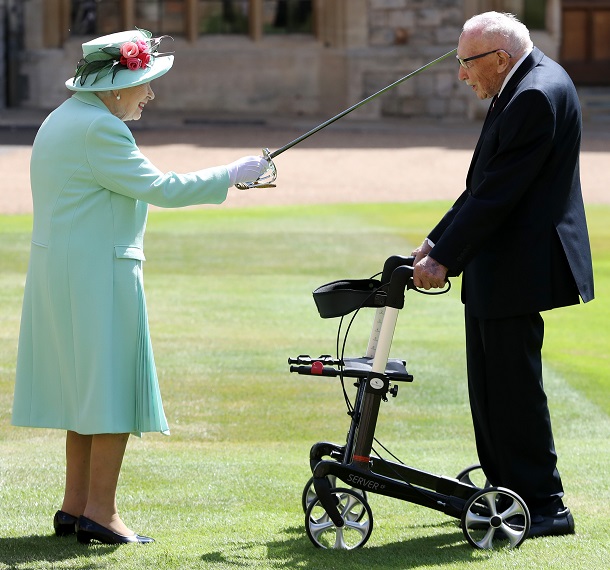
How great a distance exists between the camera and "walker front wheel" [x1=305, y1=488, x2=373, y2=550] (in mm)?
4195

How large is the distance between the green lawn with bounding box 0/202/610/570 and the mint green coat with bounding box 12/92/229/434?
1.53ft

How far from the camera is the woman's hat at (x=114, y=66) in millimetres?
4227

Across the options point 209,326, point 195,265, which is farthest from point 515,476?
point 195,265

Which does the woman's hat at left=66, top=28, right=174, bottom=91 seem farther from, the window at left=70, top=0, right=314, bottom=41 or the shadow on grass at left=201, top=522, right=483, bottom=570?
the window at left=70, top=0, right=314, bottom=41

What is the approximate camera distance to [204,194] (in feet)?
14.1

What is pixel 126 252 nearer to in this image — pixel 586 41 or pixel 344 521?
pixel 344 521

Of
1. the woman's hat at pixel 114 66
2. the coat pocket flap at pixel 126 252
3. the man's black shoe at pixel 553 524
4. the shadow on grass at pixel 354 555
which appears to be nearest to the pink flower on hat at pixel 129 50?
the woman's hat at pixel 114 66

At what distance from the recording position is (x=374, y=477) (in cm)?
419

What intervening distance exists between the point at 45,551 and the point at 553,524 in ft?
5.40

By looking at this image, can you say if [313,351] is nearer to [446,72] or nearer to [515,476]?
[515,476]

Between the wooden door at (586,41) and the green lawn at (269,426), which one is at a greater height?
the green lawn at (269,426)

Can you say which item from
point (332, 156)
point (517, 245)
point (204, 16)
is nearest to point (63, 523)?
point (517, 245)

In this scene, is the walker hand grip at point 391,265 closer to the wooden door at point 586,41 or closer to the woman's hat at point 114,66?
the woman's hat at point 114,66

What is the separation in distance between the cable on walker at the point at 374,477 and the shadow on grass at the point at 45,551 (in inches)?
26.7
